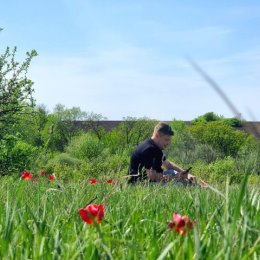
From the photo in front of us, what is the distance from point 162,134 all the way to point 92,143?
21622mm

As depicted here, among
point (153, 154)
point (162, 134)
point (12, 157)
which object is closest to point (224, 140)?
point (12, 157)

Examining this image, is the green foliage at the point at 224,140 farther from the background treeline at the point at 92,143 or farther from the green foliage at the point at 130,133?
the green foliage at the point at 130,133

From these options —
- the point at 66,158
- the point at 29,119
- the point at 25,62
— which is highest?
the point at 25,62

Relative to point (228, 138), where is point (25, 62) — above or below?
above

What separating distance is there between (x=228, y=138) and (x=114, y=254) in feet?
94.8

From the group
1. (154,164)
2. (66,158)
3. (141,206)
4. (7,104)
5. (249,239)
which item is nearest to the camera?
(249,239)

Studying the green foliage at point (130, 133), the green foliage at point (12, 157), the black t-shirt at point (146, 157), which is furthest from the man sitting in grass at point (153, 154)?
the green foliage at point (130, 133)

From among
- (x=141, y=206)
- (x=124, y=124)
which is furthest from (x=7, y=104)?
(x=124, y=124)

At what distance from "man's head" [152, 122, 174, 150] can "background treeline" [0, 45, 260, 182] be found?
24.3 inches

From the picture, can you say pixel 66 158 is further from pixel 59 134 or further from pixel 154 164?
pixel 154 164

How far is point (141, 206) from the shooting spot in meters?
2.96

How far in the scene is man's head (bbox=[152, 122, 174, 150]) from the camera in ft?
25.1

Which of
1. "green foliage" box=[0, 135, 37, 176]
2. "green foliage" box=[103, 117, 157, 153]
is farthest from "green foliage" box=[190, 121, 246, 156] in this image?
"green foliage" box=[0, 135, 37, 176]

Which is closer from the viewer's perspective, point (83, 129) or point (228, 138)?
point (228, 138)
